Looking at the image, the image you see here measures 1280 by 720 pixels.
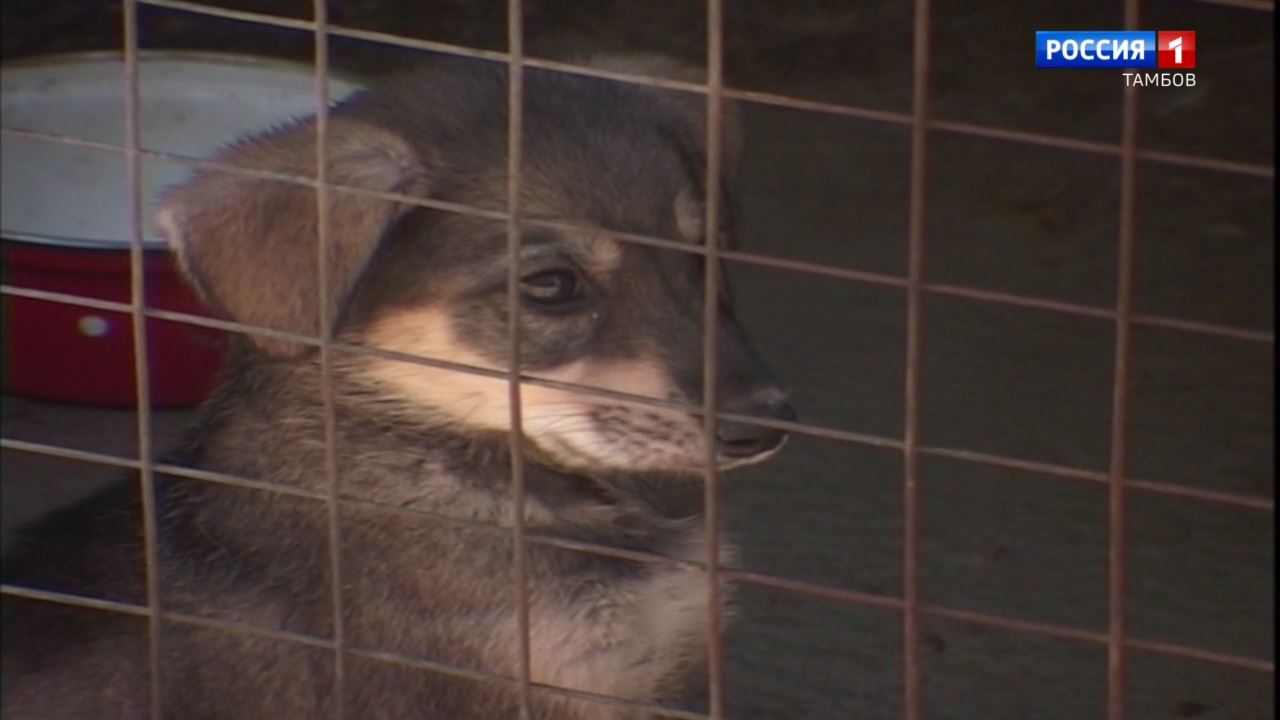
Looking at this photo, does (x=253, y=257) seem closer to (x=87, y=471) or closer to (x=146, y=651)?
(x=146, y=651)

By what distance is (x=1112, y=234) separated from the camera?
4.57m

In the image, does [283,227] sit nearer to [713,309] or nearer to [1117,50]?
[713,309]

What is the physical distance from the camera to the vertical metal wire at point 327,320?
2266 mm

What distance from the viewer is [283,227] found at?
8.34ft

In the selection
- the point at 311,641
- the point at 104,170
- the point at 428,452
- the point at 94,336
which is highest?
the point at 104,170

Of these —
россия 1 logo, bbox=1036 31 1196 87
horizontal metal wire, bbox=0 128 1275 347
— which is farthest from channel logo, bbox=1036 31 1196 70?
horizontal metal wire, bbox=0 128 1275 347

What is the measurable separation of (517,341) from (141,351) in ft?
1.45

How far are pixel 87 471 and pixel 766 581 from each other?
203 centimetres

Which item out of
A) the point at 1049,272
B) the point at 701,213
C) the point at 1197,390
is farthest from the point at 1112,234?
the point at 701,213

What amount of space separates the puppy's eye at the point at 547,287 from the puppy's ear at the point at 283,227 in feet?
0.60

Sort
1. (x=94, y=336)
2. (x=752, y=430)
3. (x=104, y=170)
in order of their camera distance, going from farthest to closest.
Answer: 1. (x=104, y=170)
2. (x=94, y=336)
3. (x=752, y=430)

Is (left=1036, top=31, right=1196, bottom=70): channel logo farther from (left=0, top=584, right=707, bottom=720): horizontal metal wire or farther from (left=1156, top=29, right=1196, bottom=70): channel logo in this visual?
(left=0, top=584, right=707, bottom=720): horizontal metal wire

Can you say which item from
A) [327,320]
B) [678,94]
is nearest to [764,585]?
[327,320]

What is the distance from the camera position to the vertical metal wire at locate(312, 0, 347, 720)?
2.27 meters
